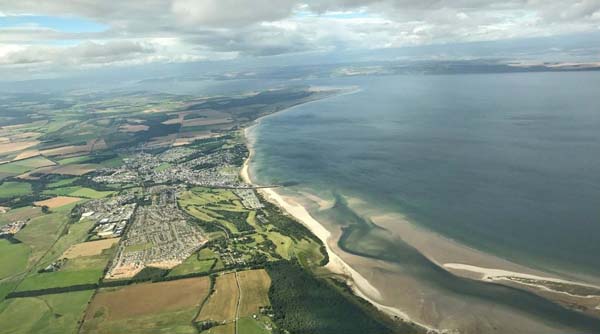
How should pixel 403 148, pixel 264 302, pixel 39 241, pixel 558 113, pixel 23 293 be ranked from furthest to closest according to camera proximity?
1. pixel 558 113
2. pixel 403 148
3. pixel 39 241
4. pixel 23 293
5. pixel 264 302

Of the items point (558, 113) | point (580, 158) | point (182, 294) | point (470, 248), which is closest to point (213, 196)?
point (182, 294)

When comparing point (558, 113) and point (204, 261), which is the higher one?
point (558, 113)

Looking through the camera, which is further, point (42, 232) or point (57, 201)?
point (57, 201)

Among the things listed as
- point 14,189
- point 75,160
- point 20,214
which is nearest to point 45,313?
point 20,214

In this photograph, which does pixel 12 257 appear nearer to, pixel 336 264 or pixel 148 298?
pixel 148 298

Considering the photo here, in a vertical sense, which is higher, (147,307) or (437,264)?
(437,264)

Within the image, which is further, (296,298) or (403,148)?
(403,148)

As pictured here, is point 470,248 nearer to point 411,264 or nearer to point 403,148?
point 411,264

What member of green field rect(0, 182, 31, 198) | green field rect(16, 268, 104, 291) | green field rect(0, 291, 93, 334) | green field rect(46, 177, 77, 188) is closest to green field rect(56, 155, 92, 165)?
green field rect(46, 177, 77, 188)
